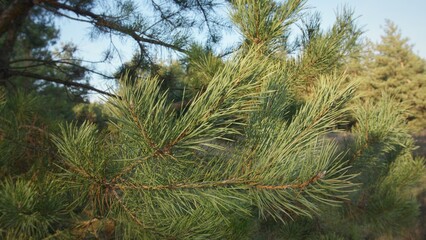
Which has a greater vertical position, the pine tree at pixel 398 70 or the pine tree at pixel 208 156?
the pine tree at pixel 398 70

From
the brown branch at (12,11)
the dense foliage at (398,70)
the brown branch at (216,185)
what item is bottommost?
the brown branch at (216,185)

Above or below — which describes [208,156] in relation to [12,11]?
below

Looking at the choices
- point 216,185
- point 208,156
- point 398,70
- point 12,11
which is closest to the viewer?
point 216,185

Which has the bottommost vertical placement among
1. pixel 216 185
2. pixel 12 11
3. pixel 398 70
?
pixel 216 185

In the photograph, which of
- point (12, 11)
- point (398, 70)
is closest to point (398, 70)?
point (398, 70)

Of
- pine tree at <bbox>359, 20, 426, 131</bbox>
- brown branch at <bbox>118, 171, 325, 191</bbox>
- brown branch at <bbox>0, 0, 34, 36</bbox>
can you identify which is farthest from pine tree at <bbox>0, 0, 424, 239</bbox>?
pine tree at <bbox>359, 20, 426, 131</bbox>

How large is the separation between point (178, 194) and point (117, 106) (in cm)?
29

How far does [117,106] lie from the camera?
0.71 meters

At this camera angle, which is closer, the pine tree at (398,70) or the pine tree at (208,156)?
the pine tree at (208,156)

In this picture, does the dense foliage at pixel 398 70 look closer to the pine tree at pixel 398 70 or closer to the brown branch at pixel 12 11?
the pine tree at pixel 398 70

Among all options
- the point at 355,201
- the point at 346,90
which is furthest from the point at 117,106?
the point at 355,201

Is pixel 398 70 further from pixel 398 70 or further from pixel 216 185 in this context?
pixel 216 185

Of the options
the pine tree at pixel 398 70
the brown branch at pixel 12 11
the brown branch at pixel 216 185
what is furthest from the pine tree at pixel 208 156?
the pine tree at pixel 398 70

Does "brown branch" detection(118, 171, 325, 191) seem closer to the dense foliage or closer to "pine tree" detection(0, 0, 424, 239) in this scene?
"pine tree" detection(0, 0, 424, 239)
